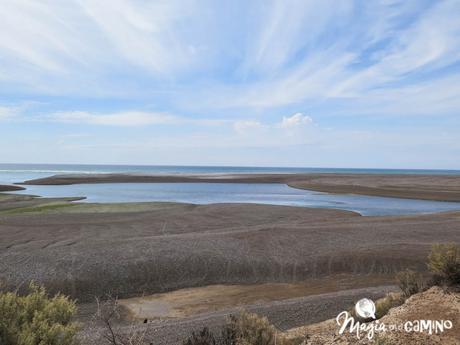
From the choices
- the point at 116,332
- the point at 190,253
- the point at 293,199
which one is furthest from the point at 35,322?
the point at 293,199

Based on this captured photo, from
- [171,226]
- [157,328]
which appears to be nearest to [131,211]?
[171,226]

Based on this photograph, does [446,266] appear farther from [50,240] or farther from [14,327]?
[50,240]

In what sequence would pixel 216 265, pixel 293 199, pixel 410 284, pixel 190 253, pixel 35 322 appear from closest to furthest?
pixel 35 322 < pixel 410 284 < pixel 216 265 < pixel 190 253 < pixel 293 199

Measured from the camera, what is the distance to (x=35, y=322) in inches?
233

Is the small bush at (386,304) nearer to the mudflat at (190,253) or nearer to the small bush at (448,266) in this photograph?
the small bush at (448,266)

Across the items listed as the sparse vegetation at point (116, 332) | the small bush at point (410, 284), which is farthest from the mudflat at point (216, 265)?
the small bush at point (410, 284)

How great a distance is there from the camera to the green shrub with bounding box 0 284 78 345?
5.59 metres

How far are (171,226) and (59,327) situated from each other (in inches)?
810

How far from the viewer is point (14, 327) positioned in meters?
5.75

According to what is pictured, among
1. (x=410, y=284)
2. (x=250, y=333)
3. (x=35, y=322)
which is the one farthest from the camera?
(x=410, y=284)

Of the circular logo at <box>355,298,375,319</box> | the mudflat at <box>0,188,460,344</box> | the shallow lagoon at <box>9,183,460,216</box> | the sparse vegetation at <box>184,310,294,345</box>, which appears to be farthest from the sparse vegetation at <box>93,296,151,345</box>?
the shallow lagoon at <box>9,183,460,216</box>

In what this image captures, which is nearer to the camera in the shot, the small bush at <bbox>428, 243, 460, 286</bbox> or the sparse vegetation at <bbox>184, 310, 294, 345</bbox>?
the sparse vegetation at <bbox>184, 310, 294, 345</bbox>

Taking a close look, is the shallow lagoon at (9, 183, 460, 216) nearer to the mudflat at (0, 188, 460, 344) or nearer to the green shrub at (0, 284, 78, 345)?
the mudflat at (0, 188, 460, 344)

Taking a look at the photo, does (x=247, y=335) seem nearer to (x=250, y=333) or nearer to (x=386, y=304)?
(x=250, y=333)
